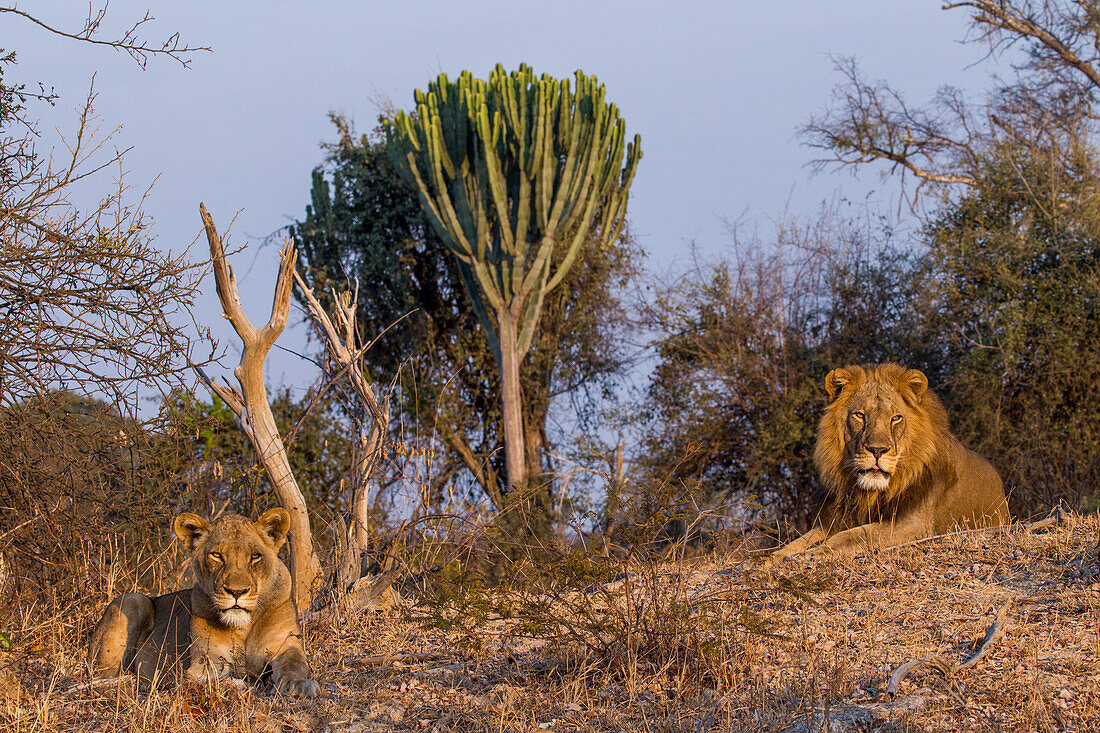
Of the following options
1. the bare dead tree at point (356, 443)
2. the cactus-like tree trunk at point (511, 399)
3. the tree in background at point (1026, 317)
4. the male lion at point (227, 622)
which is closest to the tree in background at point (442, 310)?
the cactus-like tree trunk at point (511, 399)

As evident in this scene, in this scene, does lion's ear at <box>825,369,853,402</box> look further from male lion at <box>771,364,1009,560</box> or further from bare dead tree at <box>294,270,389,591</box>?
bare dead tree at <box>294,270,389,591</box>

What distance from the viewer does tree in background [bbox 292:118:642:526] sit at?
66.6 ft

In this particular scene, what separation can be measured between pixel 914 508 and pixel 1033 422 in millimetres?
9118

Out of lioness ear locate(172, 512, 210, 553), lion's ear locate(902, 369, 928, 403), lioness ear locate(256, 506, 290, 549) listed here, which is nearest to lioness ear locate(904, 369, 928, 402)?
lion's ear locate(902, 369, 928, 403)

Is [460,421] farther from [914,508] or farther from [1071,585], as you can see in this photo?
[1071,585]

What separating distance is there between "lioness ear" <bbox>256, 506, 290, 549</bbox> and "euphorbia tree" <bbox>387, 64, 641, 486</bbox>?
12.7 metres

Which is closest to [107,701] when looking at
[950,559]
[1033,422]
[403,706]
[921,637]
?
[403,706]

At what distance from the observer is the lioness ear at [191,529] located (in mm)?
5316

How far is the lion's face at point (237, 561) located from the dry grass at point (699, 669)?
1.25 ft

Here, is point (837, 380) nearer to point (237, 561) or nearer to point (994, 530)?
point (994, 530)

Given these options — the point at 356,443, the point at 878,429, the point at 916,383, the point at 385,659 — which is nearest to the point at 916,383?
the point at 916,383

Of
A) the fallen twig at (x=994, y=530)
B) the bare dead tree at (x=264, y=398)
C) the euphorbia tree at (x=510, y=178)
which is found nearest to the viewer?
the bare dead tree at (x=264, y=398)

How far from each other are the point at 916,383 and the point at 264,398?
14.1 feet

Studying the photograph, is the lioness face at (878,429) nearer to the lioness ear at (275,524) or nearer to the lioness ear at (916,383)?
the lioness ear at (916,383)
